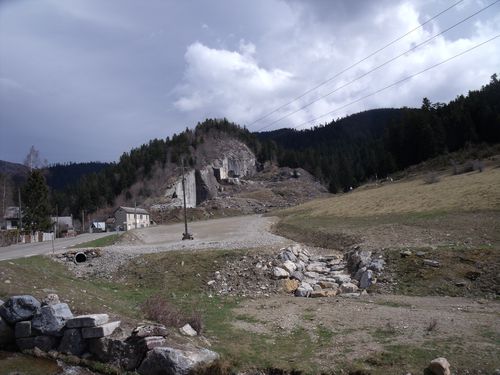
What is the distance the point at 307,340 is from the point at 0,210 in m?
76.0

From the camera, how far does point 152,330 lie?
9.40 metres

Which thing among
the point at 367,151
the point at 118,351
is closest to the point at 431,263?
the point at 118,351

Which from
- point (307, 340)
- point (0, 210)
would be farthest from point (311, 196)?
point (307, 340)

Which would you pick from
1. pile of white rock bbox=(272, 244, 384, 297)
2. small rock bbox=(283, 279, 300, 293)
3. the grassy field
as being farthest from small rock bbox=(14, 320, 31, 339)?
small rock bbox=(283, 279, 300, 293)

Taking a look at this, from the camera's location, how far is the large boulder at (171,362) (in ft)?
28.0

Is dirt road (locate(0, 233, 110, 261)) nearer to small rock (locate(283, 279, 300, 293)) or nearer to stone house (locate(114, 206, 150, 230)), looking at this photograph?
small rock (locate(283, 279, 300, 293))

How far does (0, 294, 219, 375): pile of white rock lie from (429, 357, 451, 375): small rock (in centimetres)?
430

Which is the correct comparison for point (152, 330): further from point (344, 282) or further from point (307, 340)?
point (344, 282)

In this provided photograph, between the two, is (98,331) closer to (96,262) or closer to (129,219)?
(96,262)

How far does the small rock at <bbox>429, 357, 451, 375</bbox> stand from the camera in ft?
25.7

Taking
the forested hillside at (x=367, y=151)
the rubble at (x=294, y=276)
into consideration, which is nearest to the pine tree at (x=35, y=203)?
the forested hillside at (x=367, y=151)

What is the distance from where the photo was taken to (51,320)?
996 centimetres

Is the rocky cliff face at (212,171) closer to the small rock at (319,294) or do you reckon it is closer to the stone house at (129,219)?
the stone house at (129,219)

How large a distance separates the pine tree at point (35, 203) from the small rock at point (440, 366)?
229 ft
